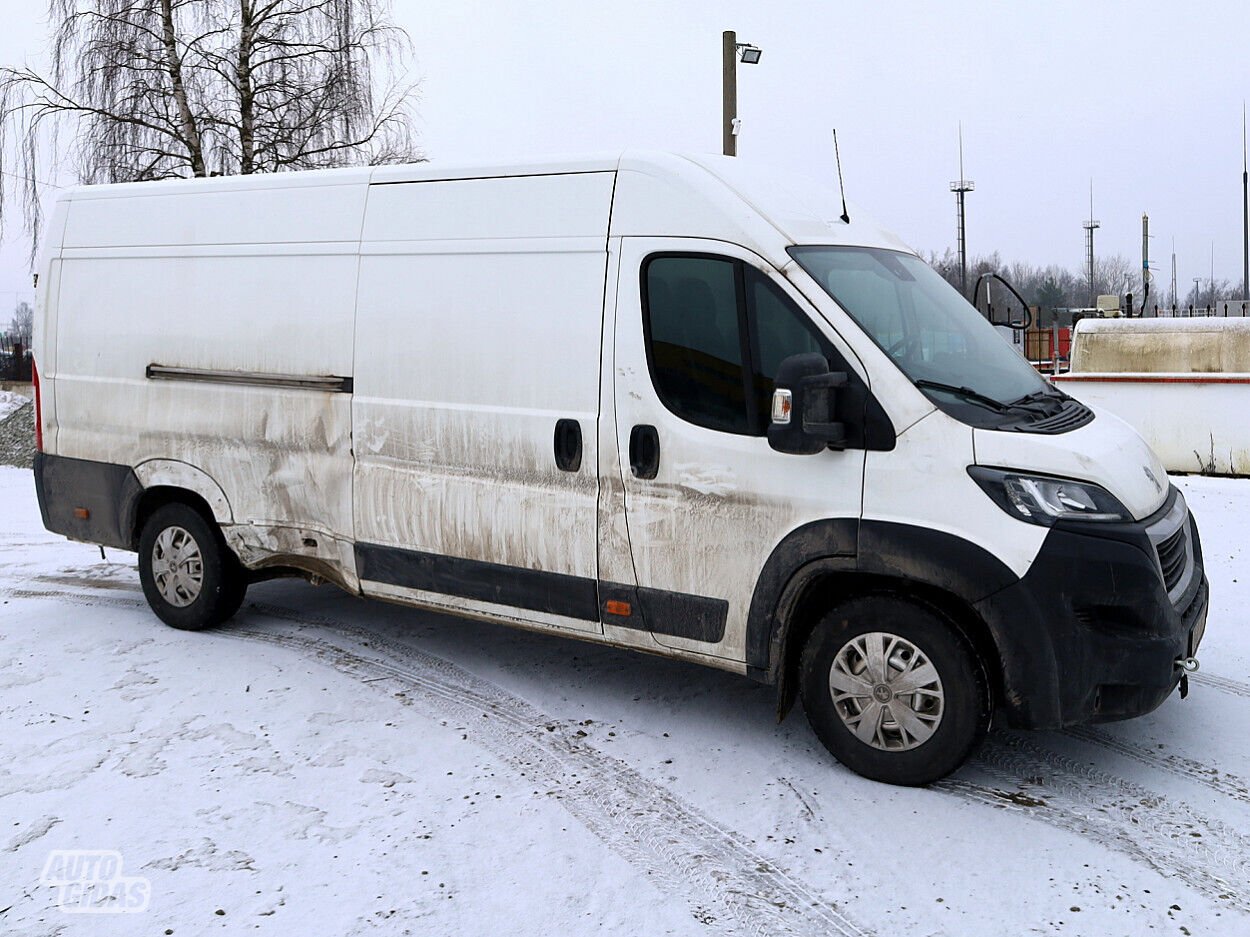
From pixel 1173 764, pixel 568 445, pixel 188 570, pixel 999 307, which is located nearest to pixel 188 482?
pixel 188 570

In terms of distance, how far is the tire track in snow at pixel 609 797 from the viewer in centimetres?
360

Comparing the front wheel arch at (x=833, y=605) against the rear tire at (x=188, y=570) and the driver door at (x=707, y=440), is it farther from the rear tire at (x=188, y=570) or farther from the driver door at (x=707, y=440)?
the rear tire at (x=188, y=570)

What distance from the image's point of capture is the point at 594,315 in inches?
196

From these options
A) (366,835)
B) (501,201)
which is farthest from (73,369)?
(366,835)

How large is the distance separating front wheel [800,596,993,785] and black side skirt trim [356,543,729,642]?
1.60 ft

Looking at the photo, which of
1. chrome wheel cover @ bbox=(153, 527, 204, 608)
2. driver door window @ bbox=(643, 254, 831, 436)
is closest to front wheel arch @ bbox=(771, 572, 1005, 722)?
driver door window @ bbox=(643, 254, 831, 436)

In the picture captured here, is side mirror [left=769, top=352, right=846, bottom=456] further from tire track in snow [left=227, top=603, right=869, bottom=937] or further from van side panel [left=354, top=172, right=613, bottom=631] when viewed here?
tire track in snow [left=227, top=603, right=869, bottom=937]

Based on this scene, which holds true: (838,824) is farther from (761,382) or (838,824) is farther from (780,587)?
(761,382)

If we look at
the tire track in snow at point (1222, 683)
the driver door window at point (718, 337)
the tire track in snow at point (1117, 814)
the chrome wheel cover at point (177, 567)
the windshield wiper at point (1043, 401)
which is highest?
the driver door window at point (718, 337)

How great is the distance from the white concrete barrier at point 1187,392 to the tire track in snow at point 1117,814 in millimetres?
8557

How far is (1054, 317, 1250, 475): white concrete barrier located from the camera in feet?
42.3

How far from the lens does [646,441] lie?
482 centimetres

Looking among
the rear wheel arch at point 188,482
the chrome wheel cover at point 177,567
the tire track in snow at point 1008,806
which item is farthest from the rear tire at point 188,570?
the tire track in snow at point 1008,806

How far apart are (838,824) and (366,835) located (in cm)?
170
